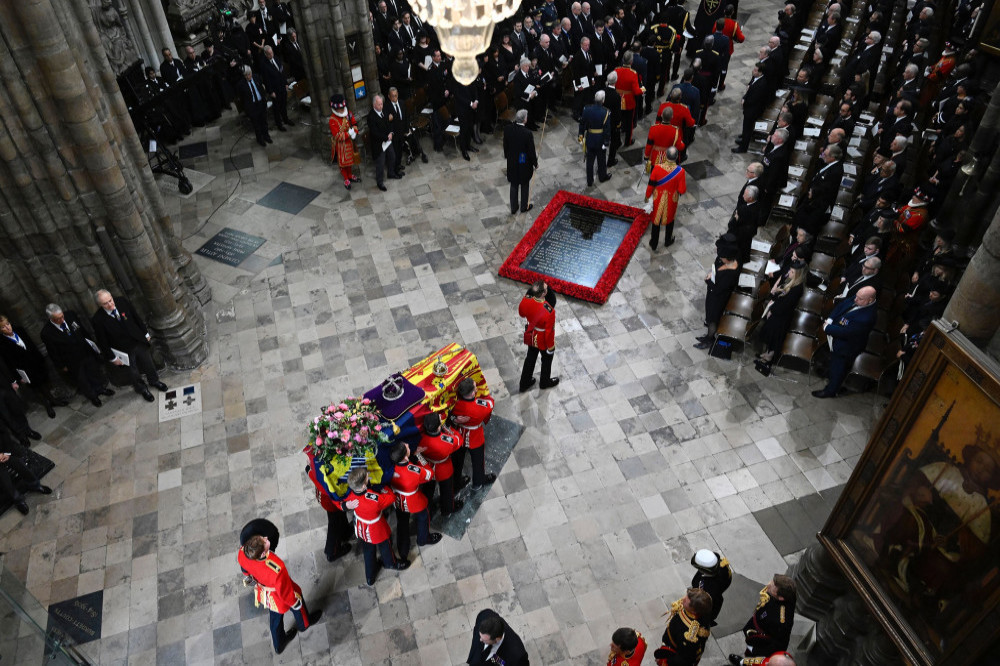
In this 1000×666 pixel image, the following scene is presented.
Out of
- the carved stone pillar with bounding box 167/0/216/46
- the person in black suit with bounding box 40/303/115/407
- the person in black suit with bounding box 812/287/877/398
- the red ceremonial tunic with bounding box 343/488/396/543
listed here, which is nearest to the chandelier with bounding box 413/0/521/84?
the red ceremonial tunic with bounding box 343/488/396/543

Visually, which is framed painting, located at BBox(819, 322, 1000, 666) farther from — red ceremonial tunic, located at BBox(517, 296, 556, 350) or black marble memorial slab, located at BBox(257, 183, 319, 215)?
black marble memorial slab, located at BBox(257, 183, 319, 215)

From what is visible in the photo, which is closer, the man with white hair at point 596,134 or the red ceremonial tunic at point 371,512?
the red ceremonial tunic at point 371,512

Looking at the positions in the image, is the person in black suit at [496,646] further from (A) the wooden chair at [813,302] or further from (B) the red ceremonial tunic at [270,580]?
(A) the wooden chair at [813,302]

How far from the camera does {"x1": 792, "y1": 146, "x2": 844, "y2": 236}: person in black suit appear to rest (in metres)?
9.59

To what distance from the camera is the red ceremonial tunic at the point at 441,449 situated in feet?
22.0

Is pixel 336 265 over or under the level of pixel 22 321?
under

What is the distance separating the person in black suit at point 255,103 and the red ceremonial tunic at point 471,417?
830 cm

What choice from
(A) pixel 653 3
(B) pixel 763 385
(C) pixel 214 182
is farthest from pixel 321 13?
(B) pixel 763 385

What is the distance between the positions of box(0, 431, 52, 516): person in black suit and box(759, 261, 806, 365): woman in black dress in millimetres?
8201

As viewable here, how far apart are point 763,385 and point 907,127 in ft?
15.8

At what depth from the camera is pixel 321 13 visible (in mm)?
11328

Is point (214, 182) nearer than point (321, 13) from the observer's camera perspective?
No

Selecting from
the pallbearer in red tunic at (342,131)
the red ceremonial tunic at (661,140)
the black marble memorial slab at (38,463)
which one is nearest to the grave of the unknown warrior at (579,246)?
the red ceremonial tunic at (661,140)

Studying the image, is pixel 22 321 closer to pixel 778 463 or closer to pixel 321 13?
pixel 321 13
